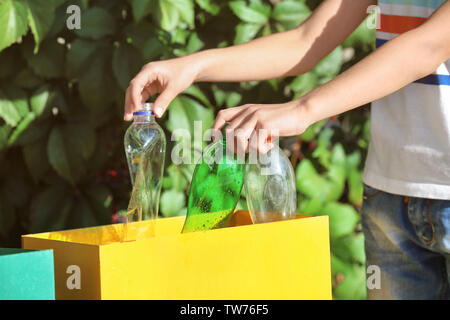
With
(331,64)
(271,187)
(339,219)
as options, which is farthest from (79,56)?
(271,187)

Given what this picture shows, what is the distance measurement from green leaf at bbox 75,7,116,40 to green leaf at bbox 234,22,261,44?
0.31 meters

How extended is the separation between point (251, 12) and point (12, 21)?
582 millimetres

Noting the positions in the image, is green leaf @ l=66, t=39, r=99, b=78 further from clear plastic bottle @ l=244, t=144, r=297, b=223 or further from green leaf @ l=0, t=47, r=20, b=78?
clear plastic bottle @ l=244, t=144, r=297, b=223

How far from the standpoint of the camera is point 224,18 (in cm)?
178

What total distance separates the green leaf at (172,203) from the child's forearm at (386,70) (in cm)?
93

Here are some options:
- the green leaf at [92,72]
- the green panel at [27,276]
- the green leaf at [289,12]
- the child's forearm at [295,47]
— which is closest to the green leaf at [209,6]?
the green leaf at [289,12]

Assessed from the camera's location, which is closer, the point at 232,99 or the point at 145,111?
the point at 145,111

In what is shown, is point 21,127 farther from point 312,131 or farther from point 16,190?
point 312,131

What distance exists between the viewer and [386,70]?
0.83 m

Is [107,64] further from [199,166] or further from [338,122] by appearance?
[199,166]

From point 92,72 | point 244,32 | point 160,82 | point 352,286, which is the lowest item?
point 352,286

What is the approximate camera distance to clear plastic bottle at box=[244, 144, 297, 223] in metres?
0.90

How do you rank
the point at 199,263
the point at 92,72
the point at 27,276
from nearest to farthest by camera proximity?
the point at 27,276
the point at 199,263
the point at 92,72

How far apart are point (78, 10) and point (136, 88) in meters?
0.82
